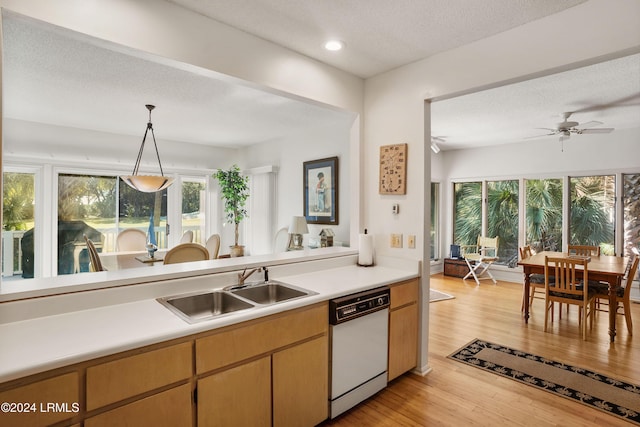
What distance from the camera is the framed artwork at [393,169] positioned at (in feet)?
9.36

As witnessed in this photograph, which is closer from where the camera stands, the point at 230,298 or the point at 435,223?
the point at 230,298

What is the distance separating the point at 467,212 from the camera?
706 centimetres

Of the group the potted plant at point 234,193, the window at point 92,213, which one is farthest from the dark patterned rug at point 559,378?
the window at point 92,213

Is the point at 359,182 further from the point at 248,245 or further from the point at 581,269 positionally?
the point at 248,245

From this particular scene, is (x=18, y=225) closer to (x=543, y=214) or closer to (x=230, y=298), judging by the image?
(x=230, y=298)

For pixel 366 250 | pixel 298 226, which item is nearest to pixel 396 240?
pixel 366 250

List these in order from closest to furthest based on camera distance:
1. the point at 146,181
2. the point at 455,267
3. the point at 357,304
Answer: the point at 357,304
the point at 146,181
the point at 455,267

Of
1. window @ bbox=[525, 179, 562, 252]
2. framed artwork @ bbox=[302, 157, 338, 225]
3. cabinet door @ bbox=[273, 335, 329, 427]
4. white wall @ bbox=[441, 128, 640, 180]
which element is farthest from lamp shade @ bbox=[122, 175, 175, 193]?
window @ bbox=[525, 179, 562, 252]

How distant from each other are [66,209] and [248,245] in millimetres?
2973

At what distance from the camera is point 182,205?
629cm

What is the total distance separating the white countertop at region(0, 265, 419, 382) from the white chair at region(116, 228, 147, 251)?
3493mm

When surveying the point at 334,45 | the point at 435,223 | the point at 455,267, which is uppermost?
the point at 334,45

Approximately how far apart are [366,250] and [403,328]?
2.37ft

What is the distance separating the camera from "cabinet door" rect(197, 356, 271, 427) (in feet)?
5.02
